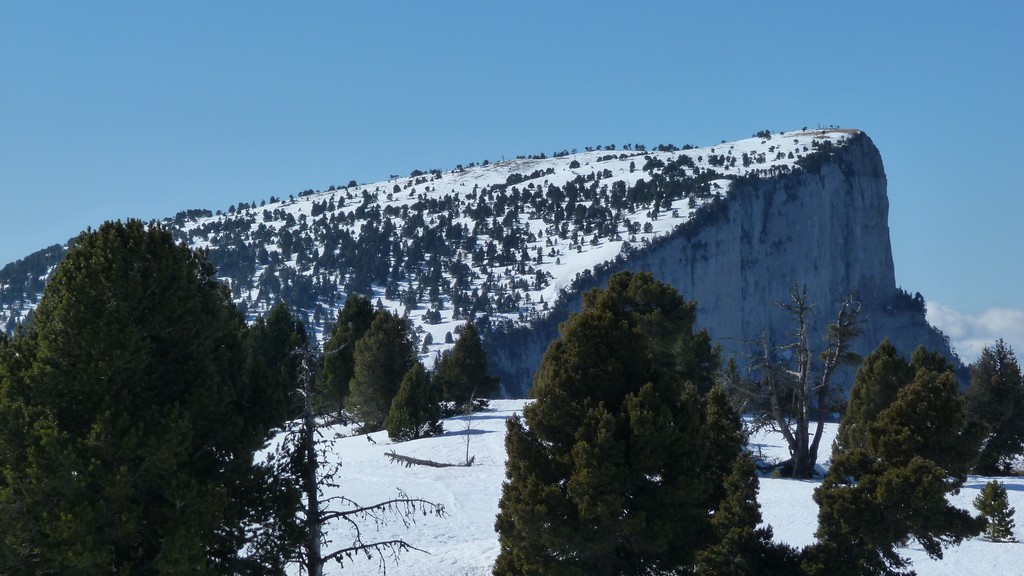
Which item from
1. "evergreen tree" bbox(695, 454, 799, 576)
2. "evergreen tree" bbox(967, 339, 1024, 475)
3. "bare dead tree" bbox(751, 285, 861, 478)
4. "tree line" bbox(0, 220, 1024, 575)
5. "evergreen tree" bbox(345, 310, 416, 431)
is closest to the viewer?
"tree line" bbox(0, 220, 1024, 575)

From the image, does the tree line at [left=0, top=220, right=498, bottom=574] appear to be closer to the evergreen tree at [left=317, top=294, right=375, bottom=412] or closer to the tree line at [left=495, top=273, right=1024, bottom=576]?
the tree line at [left=495, top=273, right=1024, bottom=576]

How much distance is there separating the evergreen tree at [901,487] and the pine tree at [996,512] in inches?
283

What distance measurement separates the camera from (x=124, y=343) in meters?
12.8

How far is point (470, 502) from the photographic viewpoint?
29062 mm

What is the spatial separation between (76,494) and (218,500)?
1746 mm

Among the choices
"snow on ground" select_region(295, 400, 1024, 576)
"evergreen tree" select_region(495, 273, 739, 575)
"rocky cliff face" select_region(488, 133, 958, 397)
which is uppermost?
"rocky cliff face" select_region(488, 133, 958, 397)

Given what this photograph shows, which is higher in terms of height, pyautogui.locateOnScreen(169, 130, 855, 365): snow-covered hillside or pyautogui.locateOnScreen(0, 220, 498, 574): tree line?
pyautogui.locateOnScreen(169, 130, 855, 365): snow-covered hillside

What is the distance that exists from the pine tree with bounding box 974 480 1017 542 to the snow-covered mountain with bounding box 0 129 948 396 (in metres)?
108

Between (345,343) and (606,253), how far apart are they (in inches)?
4007

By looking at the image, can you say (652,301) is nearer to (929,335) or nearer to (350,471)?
(350,471)

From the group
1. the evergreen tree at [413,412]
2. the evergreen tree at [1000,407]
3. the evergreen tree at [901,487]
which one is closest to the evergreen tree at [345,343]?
the evergreen tree at [413,412]

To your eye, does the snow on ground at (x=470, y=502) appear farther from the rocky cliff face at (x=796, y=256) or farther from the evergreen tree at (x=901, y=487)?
the rocky cliff face at (x=796, y=256)

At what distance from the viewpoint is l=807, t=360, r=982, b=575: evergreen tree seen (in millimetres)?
18031

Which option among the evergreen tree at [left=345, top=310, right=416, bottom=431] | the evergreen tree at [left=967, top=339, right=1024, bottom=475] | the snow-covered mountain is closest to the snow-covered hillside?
the snow-covered mountain
